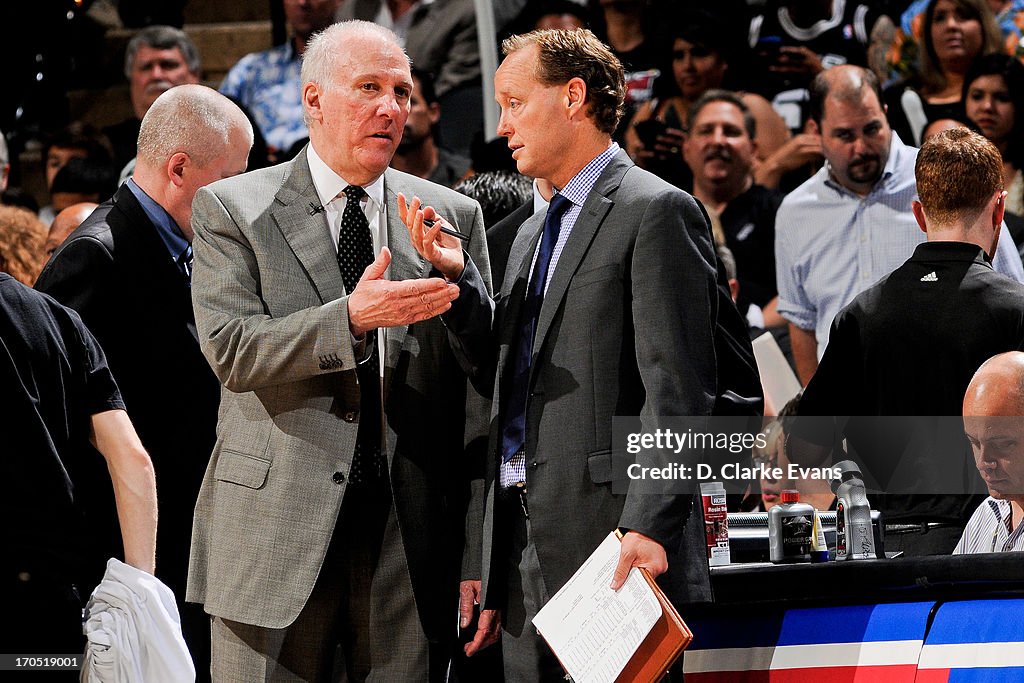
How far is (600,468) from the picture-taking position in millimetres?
2857

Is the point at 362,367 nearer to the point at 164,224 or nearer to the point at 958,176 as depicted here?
the point at 164,224

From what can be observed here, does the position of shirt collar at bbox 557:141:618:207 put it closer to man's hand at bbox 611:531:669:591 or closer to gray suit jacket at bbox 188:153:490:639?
gray suit jacket at bbox 188:153:490:639

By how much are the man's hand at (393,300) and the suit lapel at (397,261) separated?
24 cm

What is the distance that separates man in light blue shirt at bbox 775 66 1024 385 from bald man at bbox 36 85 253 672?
101 inches

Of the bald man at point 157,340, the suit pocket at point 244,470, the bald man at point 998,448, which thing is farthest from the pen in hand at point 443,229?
the bald man at point 998,448

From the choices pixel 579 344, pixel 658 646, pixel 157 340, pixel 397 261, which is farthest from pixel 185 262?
pixel 658 646

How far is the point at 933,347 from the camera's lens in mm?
3568

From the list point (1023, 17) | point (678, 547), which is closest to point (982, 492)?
point (678, 547)

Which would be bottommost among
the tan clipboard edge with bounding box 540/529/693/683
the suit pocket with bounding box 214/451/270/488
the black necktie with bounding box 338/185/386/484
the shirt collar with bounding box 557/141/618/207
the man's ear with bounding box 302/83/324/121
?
the tan clipboard edge with bounding box 540/529/693/683

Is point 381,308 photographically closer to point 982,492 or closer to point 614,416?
point 614,416

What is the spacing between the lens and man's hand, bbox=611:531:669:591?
273 centimetres

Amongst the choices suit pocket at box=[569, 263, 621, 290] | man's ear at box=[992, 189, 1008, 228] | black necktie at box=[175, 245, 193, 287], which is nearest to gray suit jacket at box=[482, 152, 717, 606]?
suit pocket at box=[569, 263, 621, 290]

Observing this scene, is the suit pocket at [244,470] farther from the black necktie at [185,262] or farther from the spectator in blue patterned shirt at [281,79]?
the spectator in blue patterned shirt at [281,79]

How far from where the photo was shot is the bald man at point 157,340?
152 inches
